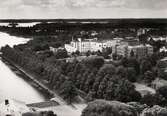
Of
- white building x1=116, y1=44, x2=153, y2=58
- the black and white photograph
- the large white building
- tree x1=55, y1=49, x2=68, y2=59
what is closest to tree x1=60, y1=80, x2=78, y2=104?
the black and white photograph

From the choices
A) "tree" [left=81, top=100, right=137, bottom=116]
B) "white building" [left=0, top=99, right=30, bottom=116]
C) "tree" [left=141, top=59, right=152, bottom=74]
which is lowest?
"tree" [left=141, top=59, right=152, bottom=74]

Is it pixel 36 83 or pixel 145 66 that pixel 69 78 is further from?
pixel 145 66

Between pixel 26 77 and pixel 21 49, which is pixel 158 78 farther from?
pixel 21 49

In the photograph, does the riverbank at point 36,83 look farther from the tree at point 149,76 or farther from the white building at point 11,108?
the tree at point 149,76

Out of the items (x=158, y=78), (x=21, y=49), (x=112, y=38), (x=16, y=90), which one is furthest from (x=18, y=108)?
(x=112, y=38)

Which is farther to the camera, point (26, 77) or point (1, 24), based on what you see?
point (26, 77)

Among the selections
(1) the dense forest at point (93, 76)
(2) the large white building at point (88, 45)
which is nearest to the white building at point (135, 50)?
(2) the large white building at point (88, 45)

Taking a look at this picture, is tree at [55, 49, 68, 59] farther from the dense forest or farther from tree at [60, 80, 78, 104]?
tree at [60, 80, 78, 104]
